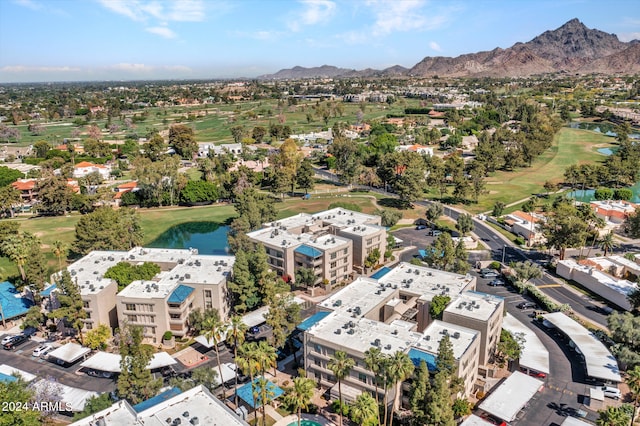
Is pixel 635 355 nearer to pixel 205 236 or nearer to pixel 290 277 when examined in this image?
pixel 290 277

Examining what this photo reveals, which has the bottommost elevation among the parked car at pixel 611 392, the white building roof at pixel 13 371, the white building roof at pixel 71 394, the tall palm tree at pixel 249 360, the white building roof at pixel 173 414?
the white building roof at pixel 13 371

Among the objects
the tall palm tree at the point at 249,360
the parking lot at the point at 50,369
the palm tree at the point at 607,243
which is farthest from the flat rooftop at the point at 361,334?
the palm tree at the point at 607,243

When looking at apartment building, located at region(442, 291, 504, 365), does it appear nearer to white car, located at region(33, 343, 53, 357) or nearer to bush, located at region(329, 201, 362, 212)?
white car, located at region(33, 343, 53, 357)

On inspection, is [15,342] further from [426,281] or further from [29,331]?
[426,281]

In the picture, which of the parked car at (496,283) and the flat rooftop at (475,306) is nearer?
the flat rooftop at (475,306)

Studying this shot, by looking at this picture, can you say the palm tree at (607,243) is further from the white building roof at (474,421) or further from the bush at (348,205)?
the white building roof at (474,421)
